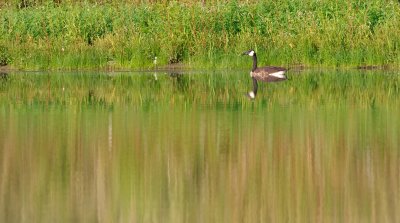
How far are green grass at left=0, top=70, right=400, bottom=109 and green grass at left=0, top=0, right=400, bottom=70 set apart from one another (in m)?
1.36

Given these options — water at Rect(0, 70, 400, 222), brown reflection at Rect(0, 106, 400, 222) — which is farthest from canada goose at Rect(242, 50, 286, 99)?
brown reflection at Rect(0, 106, 400, 222)

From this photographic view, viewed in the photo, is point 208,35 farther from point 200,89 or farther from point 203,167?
point 203,167

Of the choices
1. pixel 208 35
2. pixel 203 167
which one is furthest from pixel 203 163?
pixel 208 35

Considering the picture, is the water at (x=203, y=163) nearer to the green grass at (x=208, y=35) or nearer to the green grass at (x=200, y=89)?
the green grass at (x=200, y=89)

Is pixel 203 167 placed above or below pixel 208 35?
below

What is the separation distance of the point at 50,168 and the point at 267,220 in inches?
136

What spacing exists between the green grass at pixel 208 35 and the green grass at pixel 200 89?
4.48 feet

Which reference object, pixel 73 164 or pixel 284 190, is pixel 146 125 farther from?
pixel 284 190

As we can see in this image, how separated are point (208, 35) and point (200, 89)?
601 centimetres

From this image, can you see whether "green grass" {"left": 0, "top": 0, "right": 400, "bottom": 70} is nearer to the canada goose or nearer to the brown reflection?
the canada goose

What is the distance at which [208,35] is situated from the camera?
92.0 ft

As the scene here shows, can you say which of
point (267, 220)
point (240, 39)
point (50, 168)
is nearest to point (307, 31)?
point (240, 39)

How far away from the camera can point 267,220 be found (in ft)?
33.1

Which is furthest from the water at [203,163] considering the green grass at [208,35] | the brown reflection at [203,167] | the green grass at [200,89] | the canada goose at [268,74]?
the green grass at [208,35]
